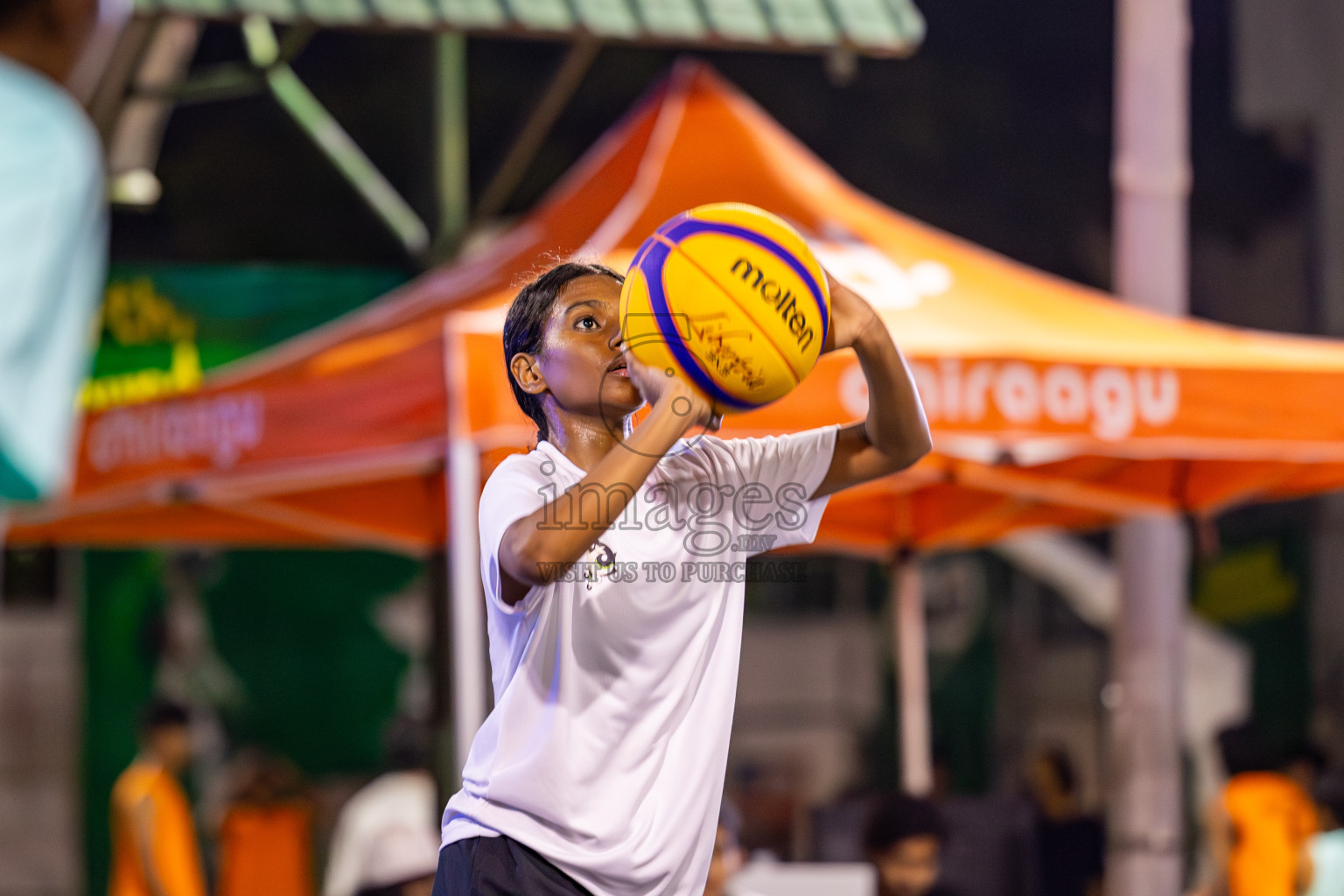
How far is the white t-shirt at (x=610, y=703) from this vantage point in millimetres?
2248

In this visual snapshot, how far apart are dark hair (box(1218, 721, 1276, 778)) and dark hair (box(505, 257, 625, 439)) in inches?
171

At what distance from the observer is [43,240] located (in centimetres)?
85

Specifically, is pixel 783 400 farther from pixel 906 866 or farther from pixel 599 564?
pixel 599 564

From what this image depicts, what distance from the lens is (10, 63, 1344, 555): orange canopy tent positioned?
4555mm

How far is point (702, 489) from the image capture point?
99.3 inches

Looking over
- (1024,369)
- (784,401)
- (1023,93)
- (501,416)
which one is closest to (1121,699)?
(1024,369)

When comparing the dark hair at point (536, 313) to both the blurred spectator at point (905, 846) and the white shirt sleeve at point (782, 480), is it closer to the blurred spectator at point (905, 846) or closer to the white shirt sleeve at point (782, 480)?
the white shirt sleeve at point (782, 480)

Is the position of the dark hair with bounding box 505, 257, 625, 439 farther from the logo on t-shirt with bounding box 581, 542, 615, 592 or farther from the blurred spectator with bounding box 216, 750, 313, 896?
the blurred spectator with bounding box 216, 750, 313, 896

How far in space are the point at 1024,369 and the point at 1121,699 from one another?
1696 mm

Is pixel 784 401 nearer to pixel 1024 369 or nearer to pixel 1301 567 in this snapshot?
pixel 1024 369

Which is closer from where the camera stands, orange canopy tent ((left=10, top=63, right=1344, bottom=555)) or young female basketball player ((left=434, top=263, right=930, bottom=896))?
young female basketball player ((left=434, top=263, right=930, bottom=896))

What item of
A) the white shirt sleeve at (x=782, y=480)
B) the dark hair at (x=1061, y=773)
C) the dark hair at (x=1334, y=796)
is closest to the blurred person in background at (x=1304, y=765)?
the dark hair at (x=1061, y=773)

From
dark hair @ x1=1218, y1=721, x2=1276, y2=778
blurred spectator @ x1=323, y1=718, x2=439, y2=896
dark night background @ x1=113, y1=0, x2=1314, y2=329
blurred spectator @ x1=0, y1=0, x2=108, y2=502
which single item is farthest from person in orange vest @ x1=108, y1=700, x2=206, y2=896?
blurred spectator @ x1=0, y1=0, x2=108, y2=502

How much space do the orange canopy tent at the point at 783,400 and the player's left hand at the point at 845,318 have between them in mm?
1975
